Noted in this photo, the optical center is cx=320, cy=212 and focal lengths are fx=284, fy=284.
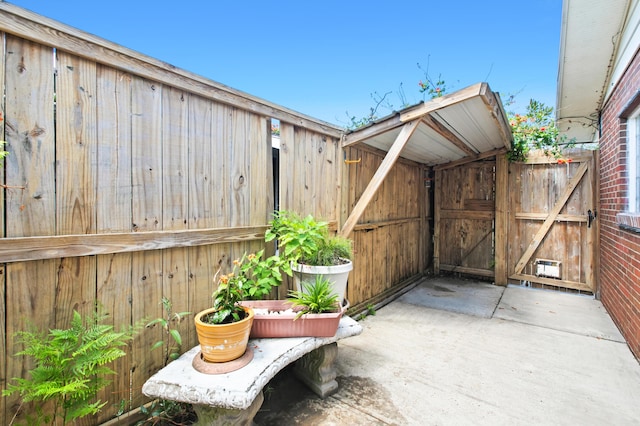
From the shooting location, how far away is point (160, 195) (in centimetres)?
165

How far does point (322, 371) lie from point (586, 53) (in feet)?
14.4

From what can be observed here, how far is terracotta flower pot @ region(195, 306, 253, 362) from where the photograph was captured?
4.68ft

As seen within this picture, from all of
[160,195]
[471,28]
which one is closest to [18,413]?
[160,195]

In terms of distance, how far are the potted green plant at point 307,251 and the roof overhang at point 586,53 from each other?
3.28 m

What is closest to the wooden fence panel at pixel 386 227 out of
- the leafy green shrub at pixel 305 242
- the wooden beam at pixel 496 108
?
the leafy green shrub at pixel 305 242

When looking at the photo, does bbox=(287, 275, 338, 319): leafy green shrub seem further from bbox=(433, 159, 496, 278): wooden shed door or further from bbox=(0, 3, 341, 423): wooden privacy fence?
bbox=(433, 159, 496, 278): wooden shed door

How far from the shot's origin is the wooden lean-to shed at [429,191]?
272cm

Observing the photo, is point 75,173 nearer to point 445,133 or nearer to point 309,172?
point 309,172

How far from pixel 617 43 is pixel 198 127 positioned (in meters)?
4.31

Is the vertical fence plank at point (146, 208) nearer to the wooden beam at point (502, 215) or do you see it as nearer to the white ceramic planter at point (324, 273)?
the white ceramic planter at point (324, 273)

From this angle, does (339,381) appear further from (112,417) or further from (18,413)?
(18,413)

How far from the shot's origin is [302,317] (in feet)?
5.88

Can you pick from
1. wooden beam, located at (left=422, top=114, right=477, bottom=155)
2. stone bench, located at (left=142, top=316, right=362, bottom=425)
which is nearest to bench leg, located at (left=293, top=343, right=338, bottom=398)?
stone bench, located at (left=142, top=316, right=362, bottom=425)

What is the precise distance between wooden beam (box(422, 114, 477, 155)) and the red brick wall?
1.51 metres
